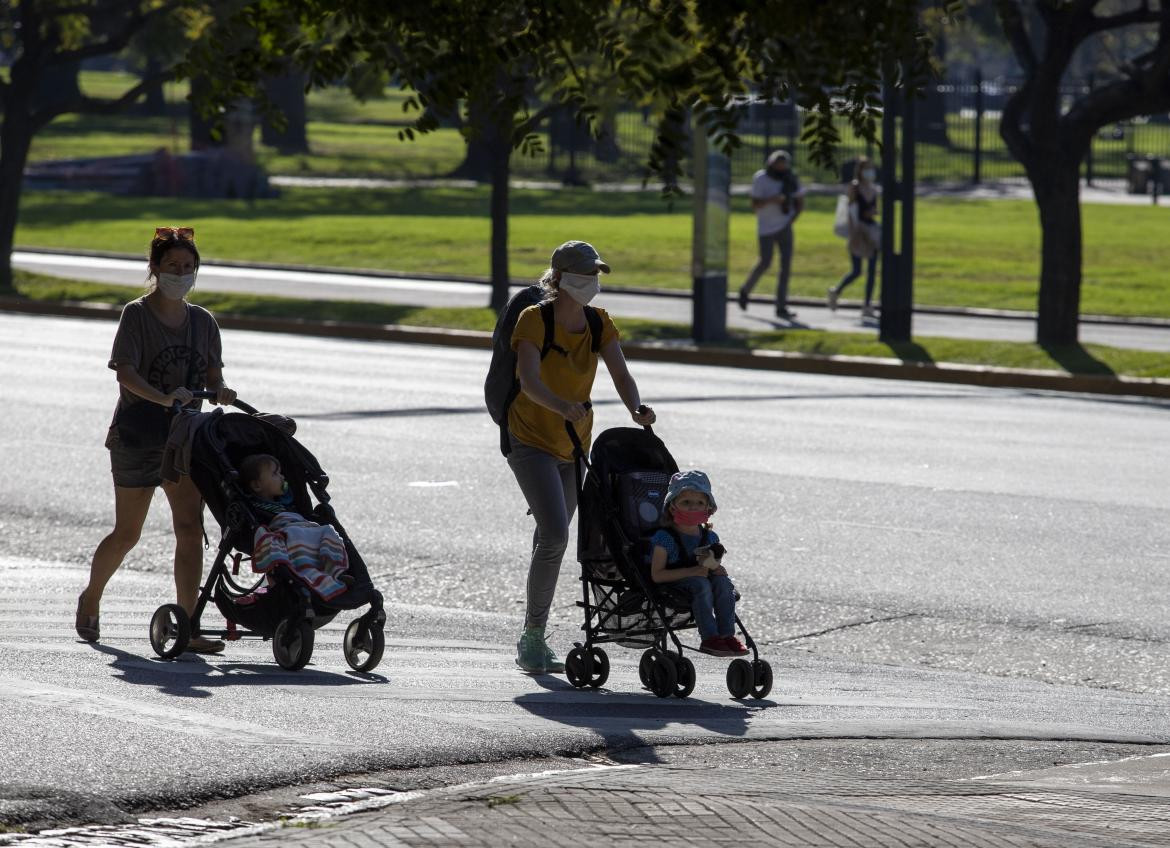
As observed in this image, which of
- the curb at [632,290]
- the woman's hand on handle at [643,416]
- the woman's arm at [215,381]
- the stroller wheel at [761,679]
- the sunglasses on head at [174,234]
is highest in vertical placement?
the sunglasses on head at [174,234]

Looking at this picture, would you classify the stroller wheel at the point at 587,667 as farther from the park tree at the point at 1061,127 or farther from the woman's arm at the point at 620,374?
the park tree at the point at 1061,127

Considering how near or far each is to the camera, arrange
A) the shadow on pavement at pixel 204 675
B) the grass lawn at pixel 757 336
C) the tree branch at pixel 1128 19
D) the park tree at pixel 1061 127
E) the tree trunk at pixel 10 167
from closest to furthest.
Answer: the shadow on pavement at pixel 204 675
the tree branch at pixel 1128 19
the grass lawn at pixel 757 336
the park tree at pixel 1061 127
the tree trunk at pixel 10 167

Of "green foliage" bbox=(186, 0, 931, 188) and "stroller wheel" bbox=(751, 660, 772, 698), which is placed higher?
"green foliage" bbox=(186, 0, 931, 188)

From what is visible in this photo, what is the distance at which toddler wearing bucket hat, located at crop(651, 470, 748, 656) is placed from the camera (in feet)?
24.8

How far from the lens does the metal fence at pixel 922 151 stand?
178ft

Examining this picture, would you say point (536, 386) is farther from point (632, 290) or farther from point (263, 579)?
point (632, 290)

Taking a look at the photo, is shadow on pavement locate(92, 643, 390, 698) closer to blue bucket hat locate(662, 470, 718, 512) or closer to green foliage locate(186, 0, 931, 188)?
blue bucket hat locate(662, 470, 718, 512)

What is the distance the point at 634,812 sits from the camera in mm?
5723

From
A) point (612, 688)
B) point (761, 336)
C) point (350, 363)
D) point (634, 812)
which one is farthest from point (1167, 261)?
point (634, 812)

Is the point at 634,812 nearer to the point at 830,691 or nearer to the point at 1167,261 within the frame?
the point at 830,691

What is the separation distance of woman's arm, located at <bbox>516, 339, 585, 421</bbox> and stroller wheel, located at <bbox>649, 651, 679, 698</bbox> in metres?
0.96

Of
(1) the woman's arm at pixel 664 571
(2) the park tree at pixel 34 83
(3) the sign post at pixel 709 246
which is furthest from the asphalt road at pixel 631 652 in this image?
(2) the park tree at pixel 34 83

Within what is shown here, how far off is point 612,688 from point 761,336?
1543 cm

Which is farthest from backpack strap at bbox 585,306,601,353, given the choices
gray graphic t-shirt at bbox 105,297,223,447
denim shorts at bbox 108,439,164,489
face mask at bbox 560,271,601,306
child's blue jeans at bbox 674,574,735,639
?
denim shorts at bbox 108,439,164,489
